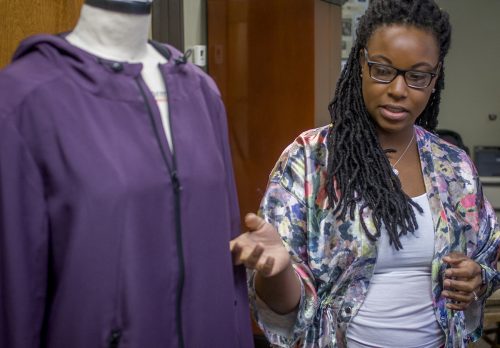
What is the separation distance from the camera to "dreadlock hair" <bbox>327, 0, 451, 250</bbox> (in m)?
1.36

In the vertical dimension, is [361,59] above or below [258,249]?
above

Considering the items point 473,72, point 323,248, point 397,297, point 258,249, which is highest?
point 473,72

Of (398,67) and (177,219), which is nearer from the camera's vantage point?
(177,219)

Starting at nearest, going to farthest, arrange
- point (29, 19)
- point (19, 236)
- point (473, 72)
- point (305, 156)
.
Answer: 1. point (19, 236)
2. point (29, 19)
3. point (305, 156)
4. point (473, 72)

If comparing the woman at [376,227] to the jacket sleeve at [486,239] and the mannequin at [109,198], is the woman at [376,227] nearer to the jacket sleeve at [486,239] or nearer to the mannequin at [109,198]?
the jacket sleeve at [486,239]

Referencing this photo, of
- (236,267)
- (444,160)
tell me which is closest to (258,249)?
(236,267)

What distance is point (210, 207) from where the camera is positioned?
3.11ft

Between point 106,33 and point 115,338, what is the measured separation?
0.47m

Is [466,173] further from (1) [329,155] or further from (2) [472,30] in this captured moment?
(2) [472,30]

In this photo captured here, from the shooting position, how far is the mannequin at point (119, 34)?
3.01ft

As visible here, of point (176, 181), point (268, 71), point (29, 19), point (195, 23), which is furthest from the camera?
point (195, 23)

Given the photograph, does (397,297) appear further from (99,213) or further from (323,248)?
(99,213)

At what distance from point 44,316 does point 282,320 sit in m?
0.65

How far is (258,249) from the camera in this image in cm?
98
